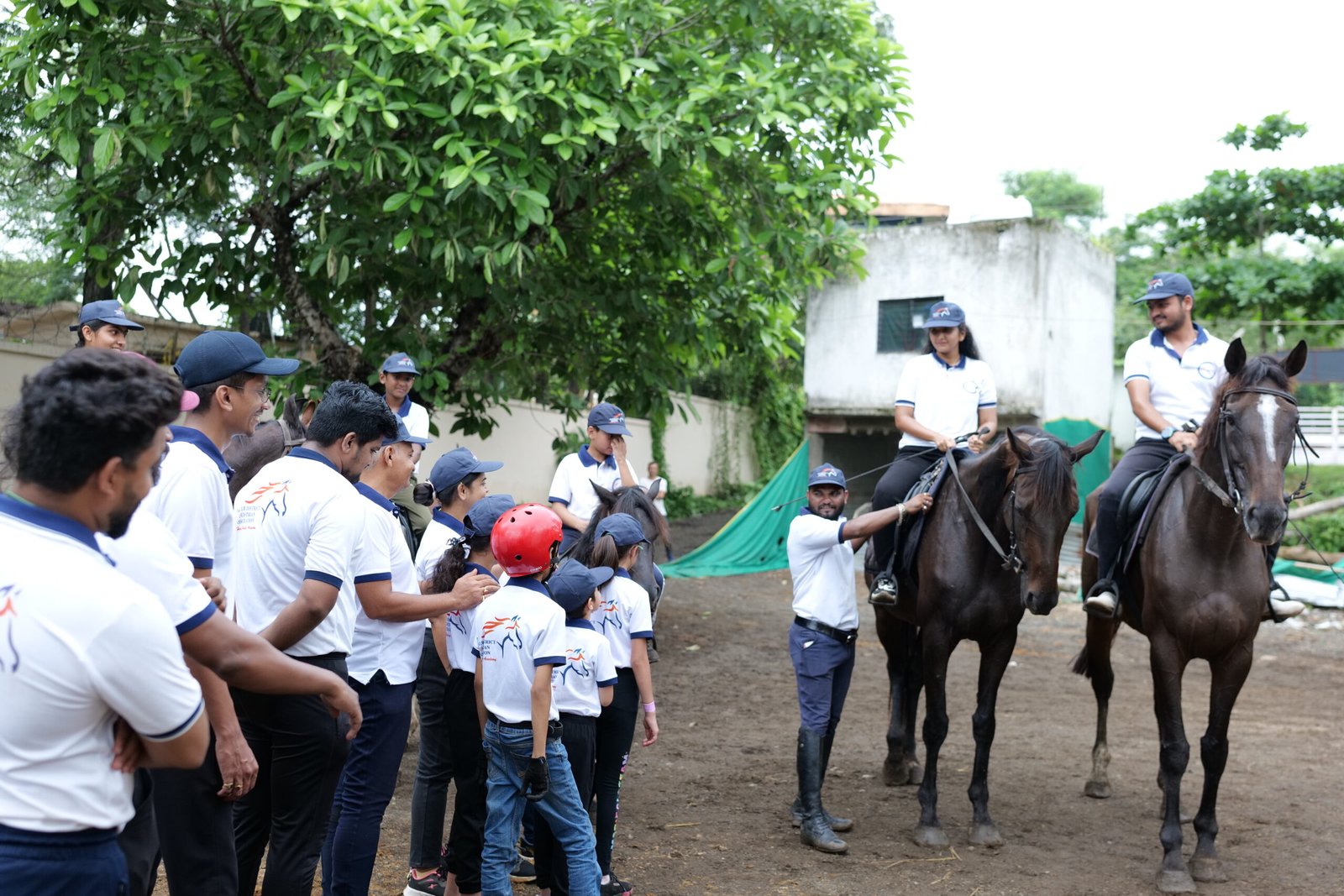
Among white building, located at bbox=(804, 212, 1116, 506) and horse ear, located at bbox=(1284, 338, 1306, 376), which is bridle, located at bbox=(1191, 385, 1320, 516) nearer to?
Answer: horse ear, located at bbox=(1284, 338, 1306, 376)

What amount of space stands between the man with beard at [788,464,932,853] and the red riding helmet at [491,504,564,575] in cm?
178

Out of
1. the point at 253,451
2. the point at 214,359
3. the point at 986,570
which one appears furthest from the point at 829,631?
the point at 214,359

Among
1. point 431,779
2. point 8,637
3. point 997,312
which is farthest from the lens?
point 997,312

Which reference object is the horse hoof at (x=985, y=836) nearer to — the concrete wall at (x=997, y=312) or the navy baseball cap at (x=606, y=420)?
the navy baseball cap at (x=606, y=420)

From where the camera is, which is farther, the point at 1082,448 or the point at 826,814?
the point at 826,814

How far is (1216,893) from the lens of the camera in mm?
4836

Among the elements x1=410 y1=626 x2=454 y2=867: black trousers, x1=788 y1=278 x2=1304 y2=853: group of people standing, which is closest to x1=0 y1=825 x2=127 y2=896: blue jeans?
x1=410 y1=626 x2=454 y2=867: black trousers

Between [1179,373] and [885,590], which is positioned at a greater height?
[1179,373]

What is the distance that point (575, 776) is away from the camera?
4.11 metres

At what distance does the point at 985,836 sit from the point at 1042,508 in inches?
65.3

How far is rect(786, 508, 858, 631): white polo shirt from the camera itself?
17.4 feet

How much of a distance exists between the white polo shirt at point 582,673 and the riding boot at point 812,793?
1504 millimetres

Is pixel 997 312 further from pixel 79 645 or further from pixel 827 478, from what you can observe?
pixel 79 645

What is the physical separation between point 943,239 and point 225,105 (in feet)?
44.4
